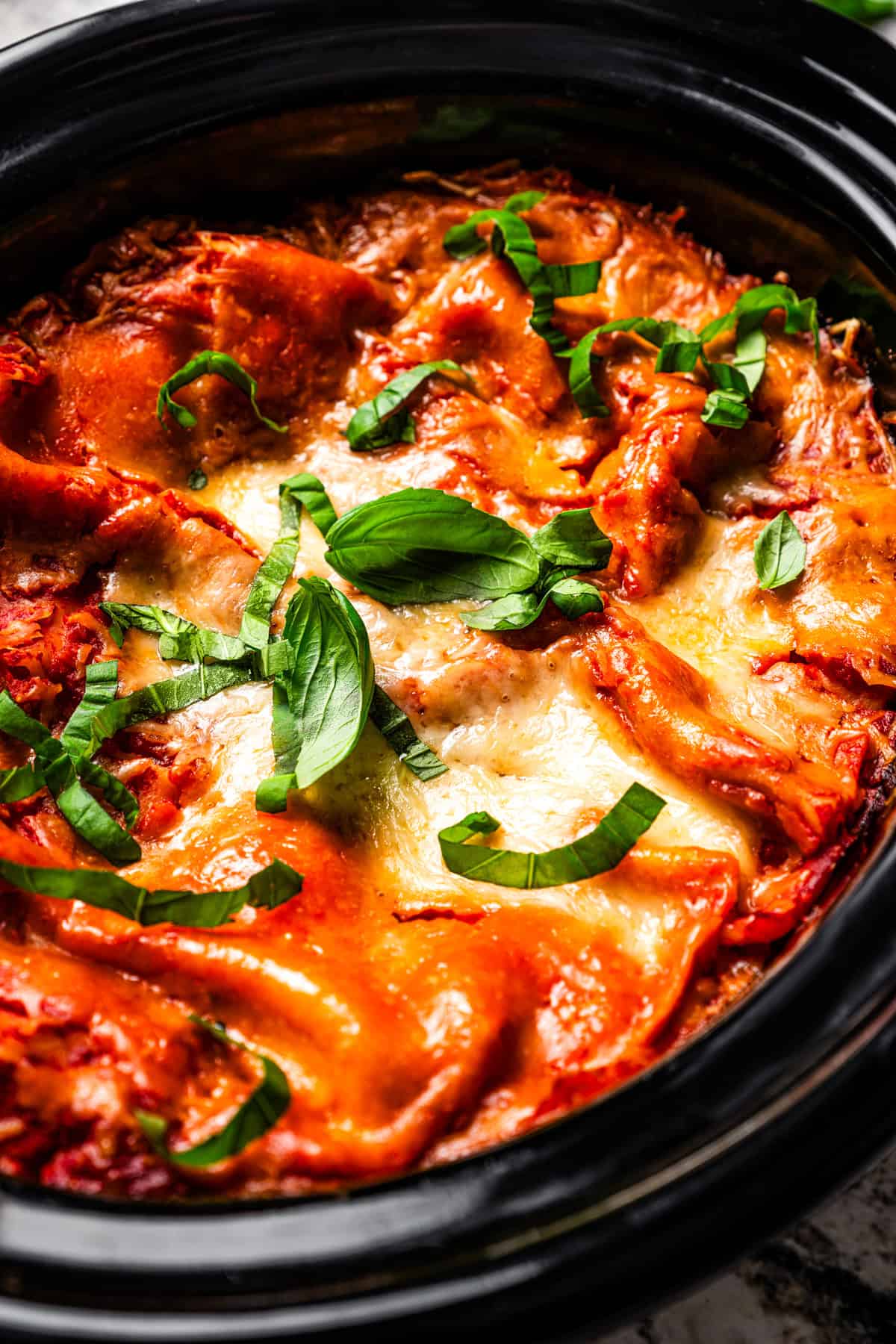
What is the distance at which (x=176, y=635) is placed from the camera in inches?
84.4

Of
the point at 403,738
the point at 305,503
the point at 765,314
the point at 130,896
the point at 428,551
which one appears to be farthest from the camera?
the point at 765,314

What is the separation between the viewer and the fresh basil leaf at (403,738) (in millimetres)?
2033

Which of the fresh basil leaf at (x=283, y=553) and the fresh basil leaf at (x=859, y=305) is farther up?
the fresh basil leaf at (x=859, y=305)

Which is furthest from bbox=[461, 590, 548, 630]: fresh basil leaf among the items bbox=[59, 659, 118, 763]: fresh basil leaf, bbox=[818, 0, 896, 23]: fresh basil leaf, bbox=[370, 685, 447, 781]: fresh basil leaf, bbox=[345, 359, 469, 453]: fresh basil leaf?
bbox=[818, 0, 896, 23]: fresh basil leaf

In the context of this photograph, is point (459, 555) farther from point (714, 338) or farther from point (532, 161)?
point (532, 161)

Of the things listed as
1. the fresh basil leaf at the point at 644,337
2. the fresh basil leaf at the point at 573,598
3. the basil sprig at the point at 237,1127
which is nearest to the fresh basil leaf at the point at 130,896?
the basil sprig at the point at 237,1127

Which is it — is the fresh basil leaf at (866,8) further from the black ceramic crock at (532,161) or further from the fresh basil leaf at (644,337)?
the fresh basil leaf at (644,337)

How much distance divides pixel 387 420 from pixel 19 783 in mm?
960

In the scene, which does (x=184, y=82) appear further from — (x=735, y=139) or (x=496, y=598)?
(x=496, y=598)

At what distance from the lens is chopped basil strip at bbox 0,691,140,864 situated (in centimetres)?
193

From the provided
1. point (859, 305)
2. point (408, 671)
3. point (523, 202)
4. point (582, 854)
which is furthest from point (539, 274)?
point (582, 854)

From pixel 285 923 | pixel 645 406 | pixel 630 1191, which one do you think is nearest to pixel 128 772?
pixel 285 923

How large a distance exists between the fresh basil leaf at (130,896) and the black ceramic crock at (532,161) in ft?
1.41

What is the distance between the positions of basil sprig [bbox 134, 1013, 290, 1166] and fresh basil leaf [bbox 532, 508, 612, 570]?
97cm
